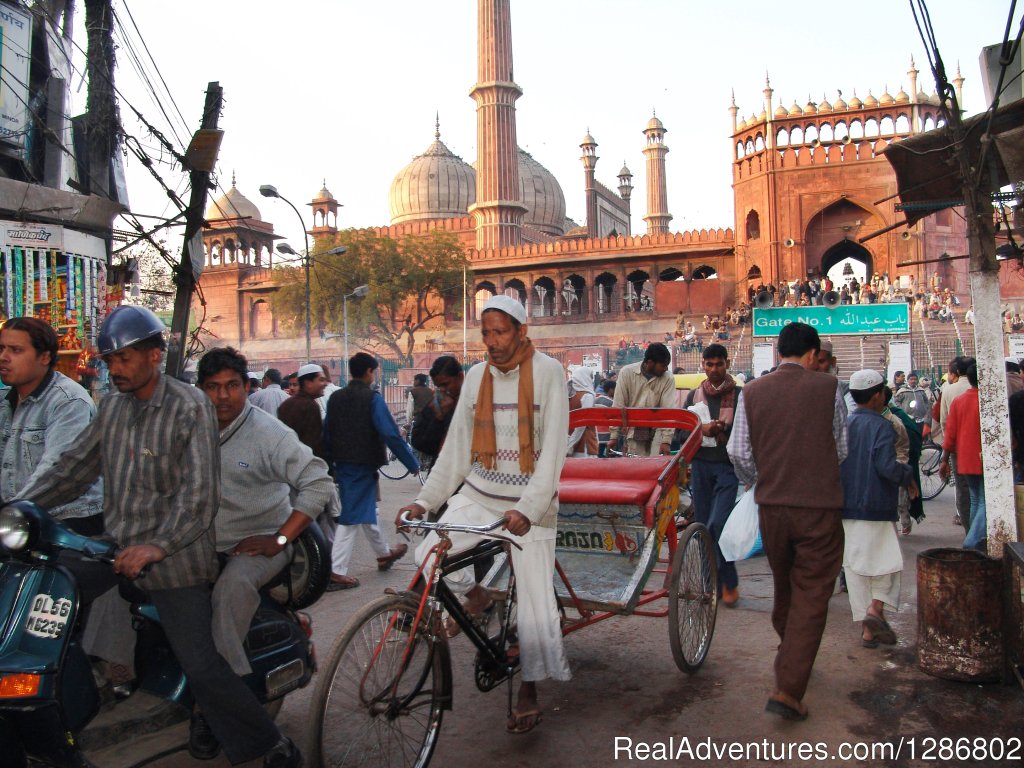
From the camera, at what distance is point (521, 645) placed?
10.3 feet

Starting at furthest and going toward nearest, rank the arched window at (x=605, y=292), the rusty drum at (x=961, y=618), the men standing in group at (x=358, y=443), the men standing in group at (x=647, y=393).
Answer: the arched window at (x=605, y=292) → the men standing in group at (x=647, y=393) → the men standing in group at (x=358, y=443) → the rusty drum at (x=961, y=618)

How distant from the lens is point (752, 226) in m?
37.5

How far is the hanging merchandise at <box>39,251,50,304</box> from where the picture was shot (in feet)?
26.6

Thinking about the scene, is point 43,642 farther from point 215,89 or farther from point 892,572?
point 215,89

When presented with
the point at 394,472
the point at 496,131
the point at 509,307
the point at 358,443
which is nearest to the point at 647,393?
the point at 358,443

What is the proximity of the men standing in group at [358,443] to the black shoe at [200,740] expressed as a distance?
3.26 meters

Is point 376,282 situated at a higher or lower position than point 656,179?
lower

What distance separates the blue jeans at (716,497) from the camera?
517 centimetres

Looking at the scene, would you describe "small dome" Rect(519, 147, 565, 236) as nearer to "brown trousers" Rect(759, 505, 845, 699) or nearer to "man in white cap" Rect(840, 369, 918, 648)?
"man in white cap" Rect(840, 369, 918, 648)

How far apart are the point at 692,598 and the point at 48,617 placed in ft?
8.77

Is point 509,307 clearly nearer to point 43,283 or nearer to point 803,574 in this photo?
point 803,574

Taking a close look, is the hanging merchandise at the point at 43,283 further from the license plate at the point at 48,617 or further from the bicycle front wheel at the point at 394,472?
the license plate at the point at 48,617

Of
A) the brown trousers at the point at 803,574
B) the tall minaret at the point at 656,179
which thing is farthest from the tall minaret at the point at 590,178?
the brown trousers at the point at 803,574

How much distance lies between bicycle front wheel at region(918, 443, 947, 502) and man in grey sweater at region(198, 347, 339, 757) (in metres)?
8.20
